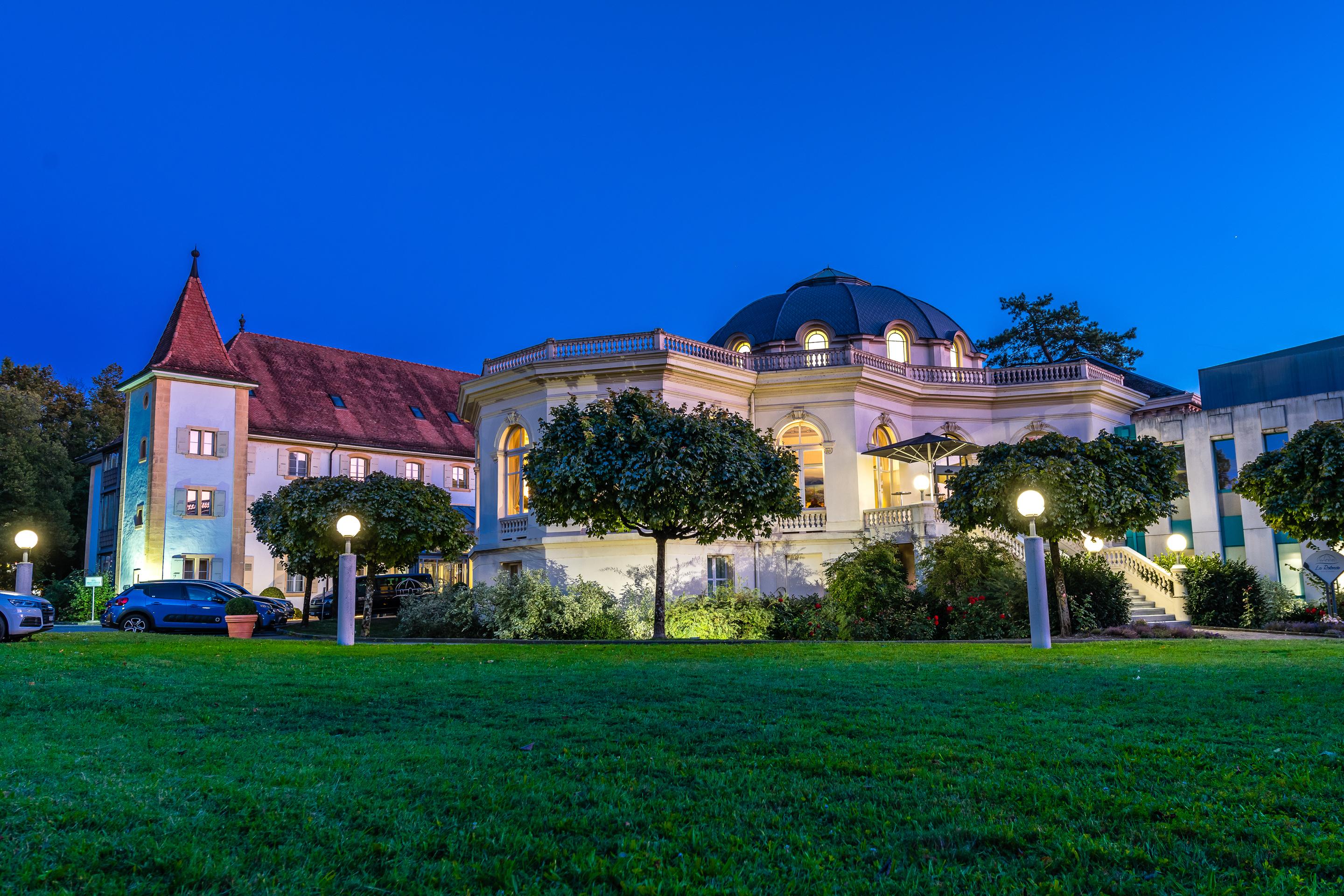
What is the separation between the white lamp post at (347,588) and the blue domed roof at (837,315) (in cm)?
1762

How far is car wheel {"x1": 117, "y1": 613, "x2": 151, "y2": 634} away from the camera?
25.4 metres

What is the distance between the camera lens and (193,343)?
136ft

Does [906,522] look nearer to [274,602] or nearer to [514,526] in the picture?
[514,526]

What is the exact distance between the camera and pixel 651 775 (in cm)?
542

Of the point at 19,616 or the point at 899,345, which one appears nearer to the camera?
the point at 19,616

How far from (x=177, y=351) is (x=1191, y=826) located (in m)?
43.7

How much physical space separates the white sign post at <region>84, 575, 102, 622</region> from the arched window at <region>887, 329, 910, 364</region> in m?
29.6

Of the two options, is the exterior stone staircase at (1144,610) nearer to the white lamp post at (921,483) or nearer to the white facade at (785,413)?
the white facade at (785,413)

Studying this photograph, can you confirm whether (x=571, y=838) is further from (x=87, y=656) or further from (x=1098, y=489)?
(x=1098, y=489)

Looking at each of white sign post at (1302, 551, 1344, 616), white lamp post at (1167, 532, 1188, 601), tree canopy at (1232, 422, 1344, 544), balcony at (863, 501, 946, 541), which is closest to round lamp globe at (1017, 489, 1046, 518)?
balcony at (863, 501, 946, 541)

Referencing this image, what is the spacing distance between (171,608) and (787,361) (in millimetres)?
18652

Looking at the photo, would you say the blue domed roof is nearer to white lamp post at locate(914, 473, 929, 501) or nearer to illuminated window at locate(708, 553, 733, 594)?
white lamp post at locate(914, 473, 929, 501)

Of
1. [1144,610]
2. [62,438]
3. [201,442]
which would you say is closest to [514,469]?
[1144,610]

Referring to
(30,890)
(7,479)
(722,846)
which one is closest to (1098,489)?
(722,846)
